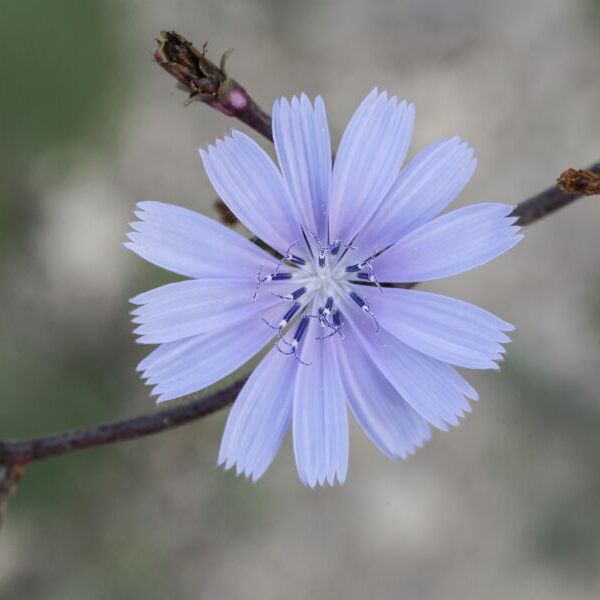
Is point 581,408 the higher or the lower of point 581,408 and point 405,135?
the lower

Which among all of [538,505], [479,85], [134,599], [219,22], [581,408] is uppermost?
[219,22]

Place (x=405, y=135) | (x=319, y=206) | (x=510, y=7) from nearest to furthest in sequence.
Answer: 1. (x=405, y=135)
2. (x=319, y=206)
3. (x=510, y=7)

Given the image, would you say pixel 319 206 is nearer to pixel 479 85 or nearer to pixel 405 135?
pixel 405 135

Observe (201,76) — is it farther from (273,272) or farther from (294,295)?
(294,295)

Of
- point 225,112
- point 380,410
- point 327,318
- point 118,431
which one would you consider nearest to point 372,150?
point 225,112

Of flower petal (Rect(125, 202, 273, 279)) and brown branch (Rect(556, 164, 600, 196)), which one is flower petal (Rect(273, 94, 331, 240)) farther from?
brown branch (Rect(556, 164, 600, 196))

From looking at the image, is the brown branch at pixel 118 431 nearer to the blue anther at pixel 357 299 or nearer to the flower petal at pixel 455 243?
the blue anther at pixel 357 299

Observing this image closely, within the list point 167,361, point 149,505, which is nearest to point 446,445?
point 149,505

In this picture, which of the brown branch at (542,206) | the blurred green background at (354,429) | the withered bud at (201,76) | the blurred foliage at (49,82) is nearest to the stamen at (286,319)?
the withered bud at (201,76)
